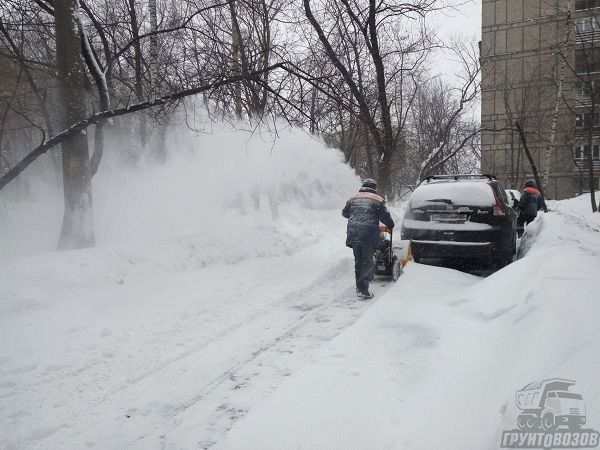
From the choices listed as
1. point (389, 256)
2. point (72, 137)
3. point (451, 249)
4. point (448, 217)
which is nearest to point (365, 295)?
point (389, 256)

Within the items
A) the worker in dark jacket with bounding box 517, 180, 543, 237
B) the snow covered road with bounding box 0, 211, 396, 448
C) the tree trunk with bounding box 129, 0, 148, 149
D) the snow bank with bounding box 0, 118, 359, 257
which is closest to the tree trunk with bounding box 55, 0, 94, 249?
the snow covered road with bounding box 0, 211, 396, 448

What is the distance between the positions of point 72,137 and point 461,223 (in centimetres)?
706

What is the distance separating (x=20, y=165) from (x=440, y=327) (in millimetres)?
6634

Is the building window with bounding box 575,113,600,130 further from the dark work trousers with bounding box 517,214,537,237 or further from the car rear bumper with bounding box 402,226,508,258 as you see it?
the car rear bumper with bounding box 402,226,508,258

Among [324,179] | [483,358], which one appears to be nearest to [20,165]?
[483,358]

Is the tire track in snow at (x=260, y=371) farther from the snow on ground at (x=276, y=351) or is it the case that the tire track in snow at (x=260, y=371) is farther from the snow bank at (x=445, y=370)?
the snow bank at (x=445, y=370)

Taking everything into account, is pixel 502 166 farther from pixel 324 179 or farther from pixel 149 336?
pixel 149 336

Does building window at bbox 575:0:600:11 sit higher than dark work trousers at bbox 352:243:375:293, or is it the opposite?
building window at bbox 575:0:600:11

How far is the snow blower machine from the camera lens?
759 centimetres

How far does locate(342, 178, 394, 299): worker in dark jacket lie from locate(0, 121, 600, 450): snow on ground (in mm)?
421

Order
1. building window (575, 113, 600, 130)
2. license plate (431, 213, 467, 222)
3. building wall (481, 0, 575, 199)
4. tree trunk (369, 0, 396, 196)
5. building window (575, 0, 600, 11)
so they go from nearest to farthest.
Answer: license plate (431, 213, 467, 222), tree trunk (369, 0, 396, 196), building window (575, 113, 600, 130), building window (575, 0, 600, 11), building wall (481, 0, 575, 199)

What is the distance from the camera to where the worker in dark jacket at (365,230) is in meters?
6.70

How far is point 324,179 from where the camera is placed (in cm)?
1900

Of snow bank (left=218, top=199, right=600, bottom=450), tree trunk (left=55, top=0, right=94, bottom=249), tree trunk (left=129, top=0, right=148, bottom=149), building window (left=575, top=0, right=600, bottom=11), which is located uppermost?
building window (left=575, top=0, right=600, bottom=11)
